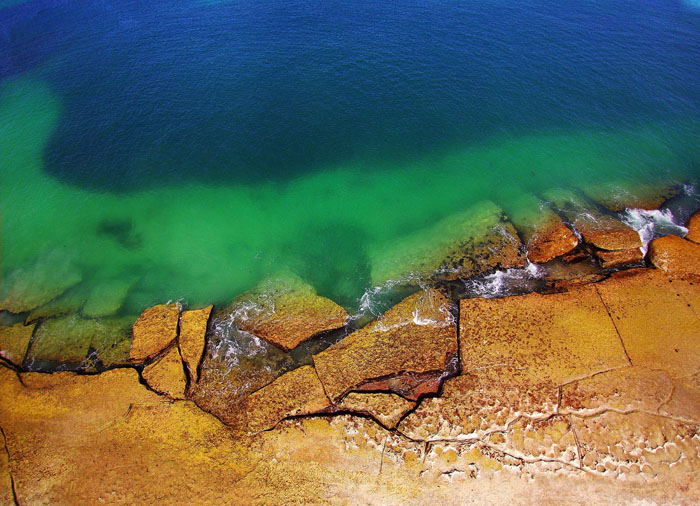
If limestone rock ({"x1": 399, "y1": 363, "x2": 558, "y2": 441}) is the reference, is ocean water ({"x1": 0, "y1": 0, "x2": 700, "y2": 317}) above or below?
above

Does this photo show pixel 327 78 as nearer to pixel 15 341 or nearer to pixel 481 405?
pixel 15 341

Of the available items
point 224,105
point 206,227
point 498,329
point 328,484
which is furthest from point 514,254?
point 224,105

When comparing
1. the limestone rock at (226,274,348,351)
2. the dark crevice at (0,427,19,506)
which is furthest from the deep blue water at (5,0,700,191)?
the dark crevice at (0,427,19,506)

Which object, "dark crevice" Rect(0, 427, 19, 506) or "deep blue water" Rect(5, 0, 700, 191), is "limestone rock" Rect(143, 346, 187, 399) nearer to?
A: "dark crevice" Rect(0, 427, 19, 506)

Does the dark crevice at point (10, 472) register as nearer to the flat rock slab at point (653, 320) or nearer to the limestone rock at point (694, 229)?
the flat rock slab at point (653, 320)

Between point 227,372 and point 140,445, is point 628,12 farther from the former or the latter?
point 140,445

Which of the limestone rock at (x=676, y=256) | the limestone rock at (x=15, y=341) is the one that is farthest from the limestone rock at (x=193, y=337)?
the limestone rock at (x=676, y=256)

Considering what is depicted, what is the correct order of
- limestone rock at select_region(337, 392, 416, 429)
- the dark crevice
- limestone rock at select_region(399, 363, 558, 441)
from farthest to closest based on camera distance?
limestone rock at select_region(337, 392, 416, 429) < limestone rock at select_region(399, 363, 558, 441) < the dark crevice

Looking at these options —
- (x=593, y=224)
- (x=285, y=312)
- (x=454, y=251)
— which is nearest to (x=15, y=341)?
(x=285, y=312)
